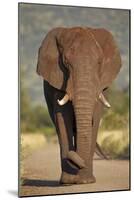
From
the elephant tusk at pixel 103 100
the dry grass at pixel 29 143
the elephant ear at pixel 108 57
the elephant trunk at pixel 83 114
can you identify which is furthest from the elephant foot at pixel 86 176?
the elephant ear at pixel 108 57

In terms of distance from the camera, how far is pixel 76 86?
478 cm

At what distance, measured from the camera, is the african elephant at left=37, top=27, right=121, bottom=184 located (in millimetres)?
4797

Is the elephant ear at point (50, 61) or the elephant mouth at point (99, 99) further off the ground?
the elephant ear at point (50, 61)

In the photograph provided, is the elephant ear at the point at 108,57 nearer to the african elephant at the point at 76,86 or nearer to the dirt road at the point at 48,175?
the african elephant at the point at 76,86

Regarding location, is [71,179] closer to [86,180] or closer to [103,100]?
[86,180]

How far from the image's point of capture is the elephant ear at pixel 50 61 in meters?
4.80

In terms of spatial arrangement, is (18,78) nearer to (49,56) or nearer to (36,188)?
(49,56)

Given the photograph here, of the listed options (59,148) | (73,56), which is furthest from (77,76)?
(59,148)

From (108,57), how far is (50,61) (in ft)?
1.28

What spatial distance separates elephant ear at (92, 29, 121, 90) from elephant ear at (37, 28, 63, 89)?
0.90ft

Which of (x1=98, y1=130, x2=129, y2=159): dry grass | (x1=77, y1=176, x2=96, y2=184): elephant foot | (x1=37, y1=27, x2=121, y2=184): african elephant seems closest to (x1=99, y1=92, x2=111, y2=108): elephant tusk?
(x1=37, y1=27, x2=121, y2=184): african elephant

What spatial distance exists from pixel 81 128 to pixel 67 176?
333 mm

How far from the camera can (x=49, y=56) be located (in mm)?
4844

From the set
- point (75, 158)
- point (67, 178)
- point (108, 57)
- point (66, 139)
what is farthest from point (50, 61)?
point (67, 178)
